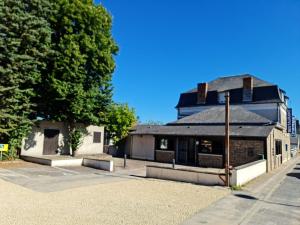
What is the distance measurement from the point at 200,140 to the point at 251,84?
50.4ft

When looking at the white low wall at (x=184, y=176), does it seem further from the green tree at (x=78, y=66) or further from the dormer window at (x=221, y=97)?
the dormer window at (x=221, y=97)

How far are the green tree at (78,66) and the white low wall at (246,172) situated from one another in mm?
13950

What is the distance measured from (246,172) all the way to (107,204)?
26.9 feet

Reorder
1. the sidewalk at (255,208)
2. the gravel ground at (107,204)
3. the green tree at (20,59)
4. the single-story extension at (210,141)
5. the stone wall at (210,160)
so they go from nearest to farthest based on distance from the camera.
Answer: the gravel ground at (107,204)
the sidewalk at (255,208)
the green tree at (20,59)
the single-story extension at (210,141)
the stone wall at (210,160)

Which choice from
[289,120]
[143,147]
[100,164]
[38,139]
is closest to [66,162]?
[100,164]

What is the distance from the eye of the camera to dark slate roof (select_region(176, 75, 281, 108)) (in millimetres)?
30847

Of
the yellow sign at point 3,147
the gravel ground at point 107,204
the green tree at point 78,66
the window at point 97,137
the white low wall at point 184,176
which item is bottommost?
the gravel ground at point 107,204

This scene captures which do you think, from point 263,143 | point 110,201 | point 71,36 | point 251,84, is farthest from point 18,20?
point 251,84

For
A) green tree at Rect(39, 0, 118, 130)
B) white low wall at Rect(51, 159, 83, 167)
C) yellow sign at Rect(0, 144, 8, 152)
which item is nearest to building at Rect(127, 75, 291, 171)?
green tree at Rect(39, 0, 118, 130)

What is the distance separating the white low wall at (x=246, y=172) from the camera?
12.2 metres

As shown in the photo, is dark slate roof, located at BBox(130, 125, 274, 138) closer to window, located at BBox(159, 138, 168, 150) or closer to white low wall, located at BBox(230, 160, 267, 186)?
window, located at BBox(159, 138, 168, 150)

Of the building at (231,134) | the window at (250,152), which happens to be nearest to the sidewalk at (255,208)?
the window at (250,152)

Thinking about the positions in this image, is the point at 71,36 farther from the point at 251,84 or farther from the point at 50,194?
the point at 251,84

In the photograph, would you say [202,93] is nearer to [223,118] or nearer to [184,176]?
[223,118]
